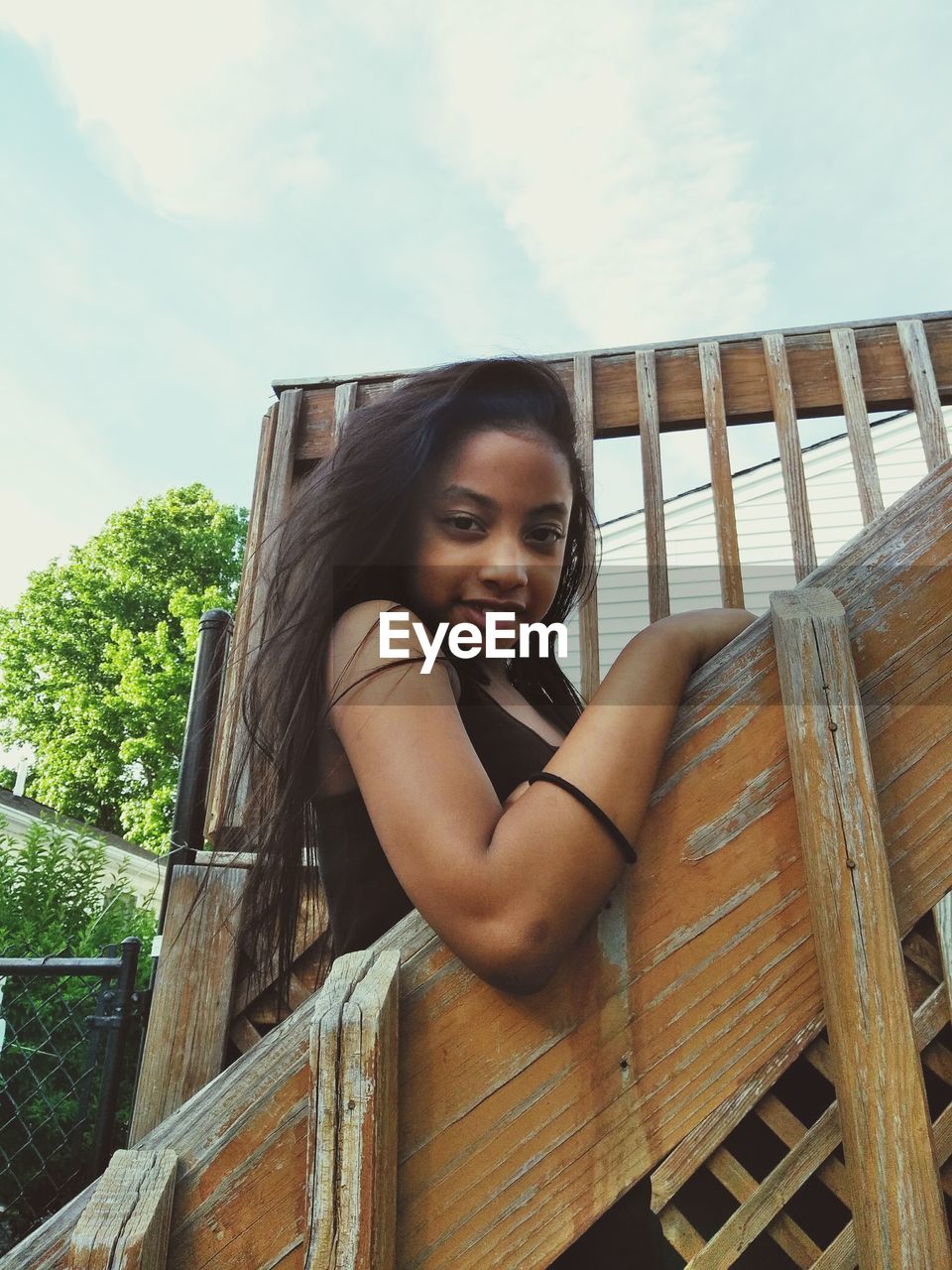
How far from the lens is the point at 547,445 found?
1.40m

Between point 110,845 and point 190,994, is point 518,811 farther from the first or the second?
point 110,845

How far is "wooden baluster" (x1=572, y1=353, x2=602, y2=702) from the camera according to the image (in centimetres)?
231

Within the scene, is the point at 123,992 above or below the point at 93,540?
below

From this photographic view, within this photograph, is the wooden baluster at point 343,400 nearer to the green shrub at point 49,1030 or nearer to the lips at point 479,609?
the lips at point 479,609

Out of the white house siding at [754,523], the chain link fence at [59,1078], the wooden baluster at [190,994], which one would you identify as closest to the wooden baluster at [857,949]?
the wooden baluster at [190,994]

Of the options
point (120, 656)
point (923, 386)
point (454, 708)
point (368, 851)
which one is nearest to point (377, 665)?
point (454, 708)

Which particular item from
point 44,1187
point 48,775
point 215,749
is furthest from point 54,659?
point 215,749

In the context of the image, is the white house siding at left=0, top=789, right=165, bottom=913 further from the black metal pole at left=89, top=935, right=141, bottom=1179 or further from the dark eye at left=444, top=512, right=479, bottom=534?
the dark eye at left=444, top=512, right=479, bottom=534

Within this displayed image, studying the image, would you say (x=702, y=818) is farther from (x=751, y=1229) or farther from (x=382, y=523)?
(x=382, y=523)

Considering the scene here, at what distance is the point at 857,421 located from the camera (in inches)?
98.0

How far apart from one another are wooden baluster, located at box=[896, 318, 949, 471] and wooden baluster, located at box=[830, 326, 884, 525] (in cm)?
14

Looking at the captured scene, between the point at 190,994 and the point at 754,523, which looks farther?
the point at 754,523

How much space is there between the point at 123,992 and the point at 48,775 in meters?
18.0

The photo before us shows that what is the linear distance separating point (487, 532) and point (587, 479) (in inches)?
45.3
